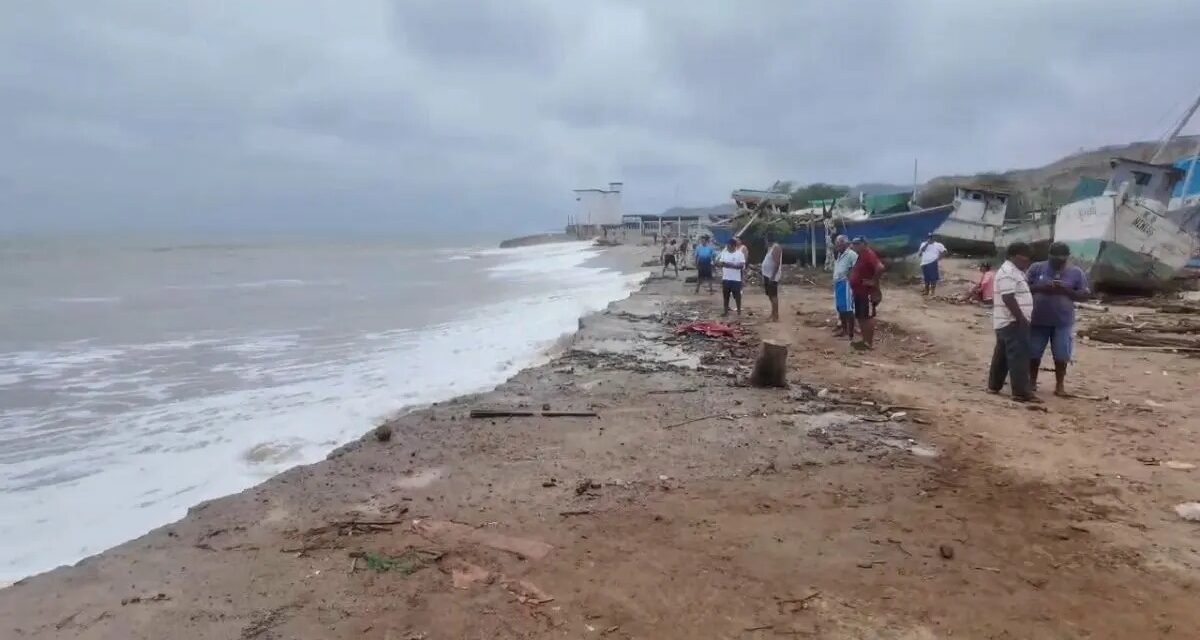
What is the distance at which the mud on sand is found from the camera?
3.47 m

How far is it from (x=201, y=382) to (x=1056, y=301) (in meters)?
10.9

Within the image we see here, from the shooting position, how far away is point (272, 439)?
736 centimetres

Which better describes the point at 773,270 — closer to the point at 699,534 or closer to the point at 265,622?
the point at 699,534

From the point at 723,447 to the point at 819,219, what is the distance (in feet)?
65.1

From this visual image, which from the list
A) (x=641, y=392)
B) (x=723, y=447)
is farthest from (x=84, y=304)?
(x=723, y=447)

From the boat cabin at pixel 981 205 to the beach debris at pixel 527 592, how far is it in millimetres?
26223

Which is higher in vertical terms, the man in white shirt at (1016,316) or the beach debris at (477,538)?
the man in white shirt at (1016,316)

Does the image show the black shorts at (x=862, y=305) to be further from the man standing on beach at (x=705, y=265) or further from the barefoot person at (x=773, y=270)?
the man standing on beach at (x=705, y=265)

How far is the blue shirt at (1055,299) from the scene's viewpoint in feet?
23.2

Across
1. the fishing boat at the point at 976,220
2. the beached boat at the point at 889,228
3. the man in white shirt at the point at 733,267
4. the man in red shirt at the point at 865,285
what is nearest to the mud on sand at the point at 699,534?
the man in red shirt at the point at 865,285

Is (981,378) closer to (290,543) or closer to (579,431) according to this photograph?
(579,431)

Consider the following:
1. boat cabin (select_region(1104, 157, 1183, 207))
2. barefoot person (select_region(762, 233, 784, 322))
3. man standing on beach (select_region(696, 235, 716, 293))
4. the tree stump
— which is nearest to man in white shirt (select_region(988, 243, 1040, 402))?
the tree stump

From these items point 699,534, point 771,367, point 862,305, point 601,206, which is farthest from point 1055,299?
point 601,206

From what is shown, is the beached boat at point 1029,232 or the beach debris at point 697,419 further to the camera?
the beached boat at point 1029,232
